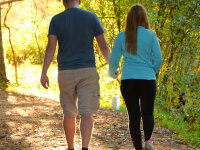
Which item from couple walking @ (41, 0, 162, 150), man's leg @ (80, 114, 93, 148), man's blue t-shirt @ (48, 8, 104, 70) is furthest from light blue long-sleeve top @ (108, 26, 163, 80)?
man's leg @ (80, 114, 93, 148)

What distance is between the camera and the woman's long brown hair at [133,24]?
11.4 ft

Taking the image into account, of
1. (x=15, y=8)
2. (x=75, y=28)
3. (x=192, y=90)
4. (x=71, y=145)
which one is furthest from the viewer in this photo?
(x=15, y=8)

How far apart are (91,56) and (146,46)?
54 cm

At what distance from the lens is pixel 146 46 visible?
350cm

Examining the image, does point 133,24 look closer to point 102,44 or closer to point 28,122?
point 102,44

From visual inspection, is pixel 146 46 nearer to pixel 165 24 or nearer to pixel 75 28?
pixel 75 28

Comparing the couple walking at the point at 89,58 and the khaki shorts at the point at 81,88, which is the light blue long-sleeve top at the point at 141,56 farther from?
the khaki shorts at the point at 81,88

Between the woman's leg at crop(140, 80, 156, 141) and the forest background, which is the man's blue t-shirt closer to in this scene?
the woman's leg at crop(140, 80, 156, 141)

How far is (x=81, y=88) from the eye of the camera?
3529 millimetres

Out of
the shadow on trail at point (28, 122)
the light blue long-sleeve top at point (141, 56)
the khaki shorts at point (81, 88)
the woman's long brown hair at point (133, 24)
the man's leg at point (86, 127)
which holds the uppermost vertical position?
the woman's long brown hair at point (133, 24)

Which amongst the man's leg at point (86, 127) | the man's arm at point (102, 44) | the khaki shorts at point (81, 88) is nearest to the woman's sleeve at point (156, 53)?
the man's arm at point (102, 44)

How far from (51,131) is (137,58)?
2374 mm

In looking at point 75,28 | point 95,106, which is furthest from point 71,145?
point 75,28

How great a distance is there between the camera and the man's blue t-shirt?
135 inches
